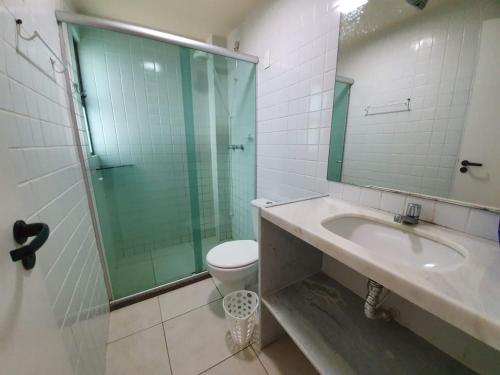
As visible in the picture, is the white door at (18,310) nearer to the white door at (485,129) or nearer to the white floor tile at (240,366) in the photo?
the white floor tile at (240,366)

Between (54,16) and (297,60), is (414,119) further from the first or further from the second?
(54,16)

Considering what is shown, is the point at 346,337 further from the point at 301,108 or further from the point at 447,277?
the point at 301,108

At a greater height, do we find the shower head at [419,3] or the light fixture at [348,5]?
the light fixture at [348,5]

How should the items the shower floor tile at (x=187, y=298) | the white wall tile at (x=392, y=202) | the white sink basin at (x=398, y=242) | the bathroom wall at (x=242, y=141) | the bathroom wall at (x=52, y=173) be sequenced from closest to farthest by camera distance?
the bathroom wall at (x=52, y=173), the white sink basin at (x=398, y=242), the white wall tile at (x=392, y=202), the shower floor tile at (x=187, y=298), the bathroom wall at (x=242, y=141)

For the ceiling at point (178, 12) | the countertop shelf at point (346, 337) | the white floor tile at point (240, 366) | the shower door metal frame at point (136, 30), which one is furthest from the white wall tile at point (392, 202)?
the ceiling at point (178, 12)

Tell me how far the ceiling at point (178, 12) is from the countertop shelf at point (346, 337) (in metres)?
2.10

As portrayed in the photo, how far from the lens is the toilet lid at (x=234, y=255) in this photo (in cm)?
129

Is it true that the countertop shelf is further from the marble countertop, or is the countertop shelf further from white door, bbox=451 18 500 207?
white door, bbox=451 18 500 207

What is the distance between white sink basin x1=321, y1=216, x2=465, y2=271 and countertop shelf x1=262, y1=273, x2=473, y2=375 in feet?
1.27

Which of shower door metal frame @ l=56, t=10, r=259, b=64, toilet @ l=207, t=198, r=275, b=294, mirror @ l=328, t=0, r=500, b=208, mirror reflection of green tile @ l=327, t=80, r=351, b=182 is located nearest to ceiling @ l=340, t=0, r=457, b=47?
mirror @ l=328, t=0, r=500, b=208

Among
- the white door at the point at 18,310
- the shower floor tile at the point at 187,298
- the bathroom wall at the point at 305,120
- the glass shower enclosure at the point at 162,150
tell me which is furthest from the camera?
the glass shower enclosure at the point at 162,150

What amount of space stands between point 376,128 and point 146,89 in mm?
1827

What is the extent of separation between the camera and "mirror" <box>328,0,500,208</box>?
2.16 feet

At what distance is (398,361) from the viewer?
30.5 inches
